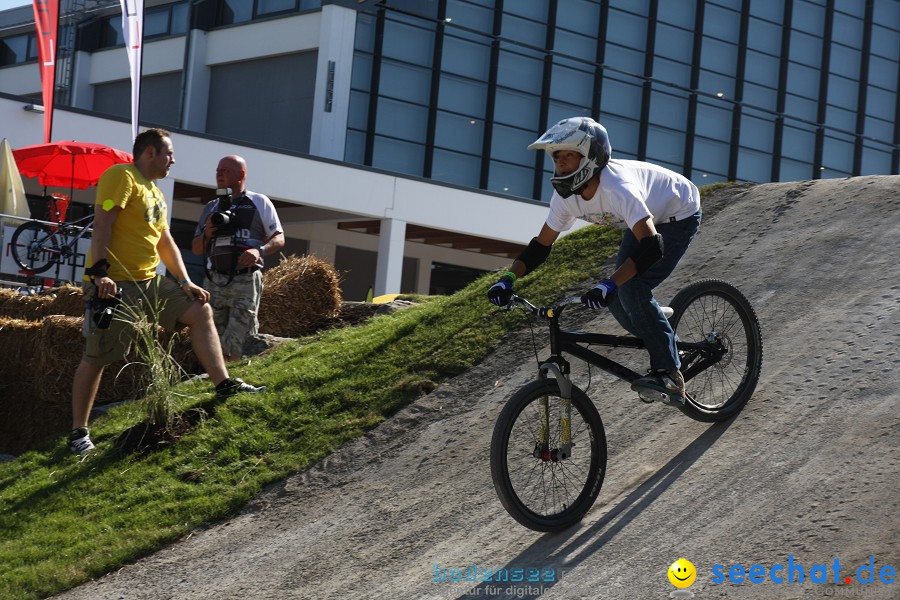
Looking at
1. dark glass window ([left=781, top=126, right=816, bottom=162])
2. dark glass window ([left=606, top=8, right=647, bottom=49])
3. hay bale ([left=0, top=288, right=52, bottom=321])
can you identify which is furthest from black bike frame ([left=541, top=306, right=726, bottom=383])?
dark glass window ([left=781, top=126, right=816, bottom=162])

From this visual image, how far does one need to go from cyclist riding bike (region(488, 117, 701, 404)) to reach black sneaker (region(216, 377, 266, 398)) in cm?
325

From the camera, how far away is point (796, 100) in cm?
4534

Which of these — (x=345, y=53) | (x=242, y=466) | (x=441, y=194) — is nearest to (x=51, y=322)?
(x=242, y=466)

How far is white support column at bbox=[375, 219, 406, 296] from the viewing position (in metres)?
31.0

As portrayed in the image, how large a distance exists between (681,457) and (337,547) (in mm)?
2092

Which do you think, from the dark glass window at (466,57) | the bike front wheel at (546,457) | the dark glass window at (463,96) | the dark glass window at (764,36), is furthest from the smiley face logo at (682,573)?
the dark glass window at (764,36)

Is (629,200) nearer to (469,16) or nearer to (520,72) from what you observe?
(469,16)

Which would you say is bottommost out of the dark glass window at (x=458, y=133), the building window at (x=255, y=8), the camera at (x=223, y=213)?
the camera at (x=223, y=213)

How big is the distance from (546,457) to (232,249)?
4.66 metres

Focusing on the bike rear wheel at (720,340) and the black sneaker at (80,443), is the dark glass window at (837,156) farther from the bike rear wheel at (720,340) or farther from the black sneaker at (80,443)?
the black sneaker at (80,443)

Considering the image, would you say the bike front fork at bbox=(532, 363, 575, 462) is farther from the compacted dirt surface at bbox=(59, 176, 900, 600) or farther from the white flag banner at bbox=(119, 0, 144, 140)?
the white flag banner at bbox=(119, 0, 144, 140)

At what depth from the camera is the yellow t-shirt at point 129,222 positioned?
7641mm

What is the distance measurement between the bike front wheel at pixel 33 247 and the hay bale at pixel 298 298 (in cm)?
586

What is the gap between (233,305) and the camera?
9.30 m
